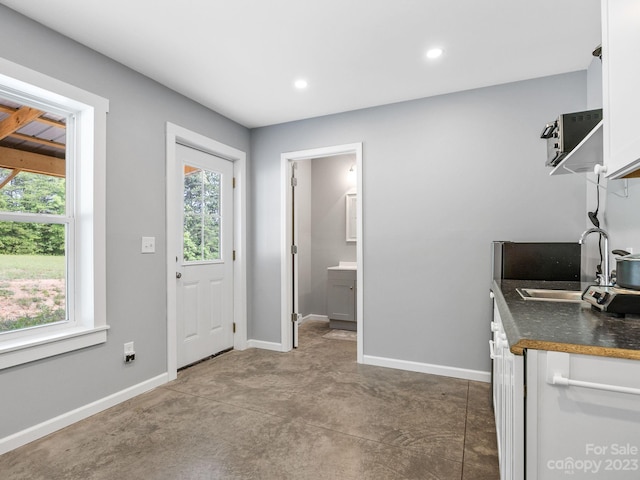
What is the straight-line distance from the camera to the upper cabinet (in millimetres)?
1024

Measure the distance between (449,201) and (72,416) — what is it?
323 cm

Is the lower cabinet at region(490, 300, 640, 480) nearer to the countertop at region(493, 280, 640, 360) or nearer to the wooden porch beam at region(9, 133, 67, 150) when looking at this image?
the countertop at region(493, 280, 640, 360)

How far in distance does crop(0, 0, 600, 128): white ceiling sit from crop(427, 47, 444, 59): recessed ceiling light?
0.04m

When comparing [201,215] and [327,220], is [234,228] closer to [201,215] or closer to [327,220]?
[201,215]

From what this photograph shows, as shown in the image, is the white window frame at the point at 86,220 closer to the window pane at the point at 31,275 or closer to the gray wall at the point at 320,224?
Answer: the window pane at the point at 31,275

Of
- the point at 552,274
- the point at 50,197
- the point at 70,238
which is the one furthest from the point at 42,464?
the point at 552,274

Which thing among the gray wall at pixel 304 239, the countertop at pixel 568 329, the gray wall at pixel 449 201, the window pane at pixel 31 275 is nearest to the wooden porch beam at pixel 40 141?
the window pane at pixel 31 275

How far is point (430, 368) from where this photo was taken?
3115mm

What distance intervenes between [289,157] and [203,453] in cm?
279

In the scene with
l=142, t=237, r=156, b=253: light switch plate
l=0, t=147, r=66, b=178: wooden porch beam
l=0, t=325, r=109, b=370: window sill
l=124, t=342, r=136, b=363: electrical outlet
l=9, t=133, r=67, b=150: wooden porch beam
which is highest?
l=9, t=133, r=67, b=150: wooden porch beam

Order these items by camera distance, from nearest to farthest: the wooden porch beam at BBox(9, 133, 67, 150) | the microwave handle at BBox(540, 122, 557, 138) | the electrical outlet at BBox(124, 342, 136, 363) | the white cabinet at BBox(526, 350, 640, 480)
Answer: the white cabinet at BBox(526, 350, 640, 480) → the microwave handle at BBox(540, 122, 557, 138) → the wooden porch beam at BBox(9, 133, 67, 150) → the electrical outlet at BBox(124, 342, 136, 363)

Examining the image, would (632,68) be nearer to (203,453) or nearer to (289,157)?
(203,453)

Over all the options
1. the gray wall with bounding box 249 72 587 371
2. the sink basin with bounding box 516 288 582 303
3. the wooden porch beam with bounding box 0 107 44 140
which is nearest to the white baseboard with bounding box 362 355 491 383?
the gray wall with bounding box 249 72 587 371

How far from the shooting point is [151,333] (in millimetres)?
2775
